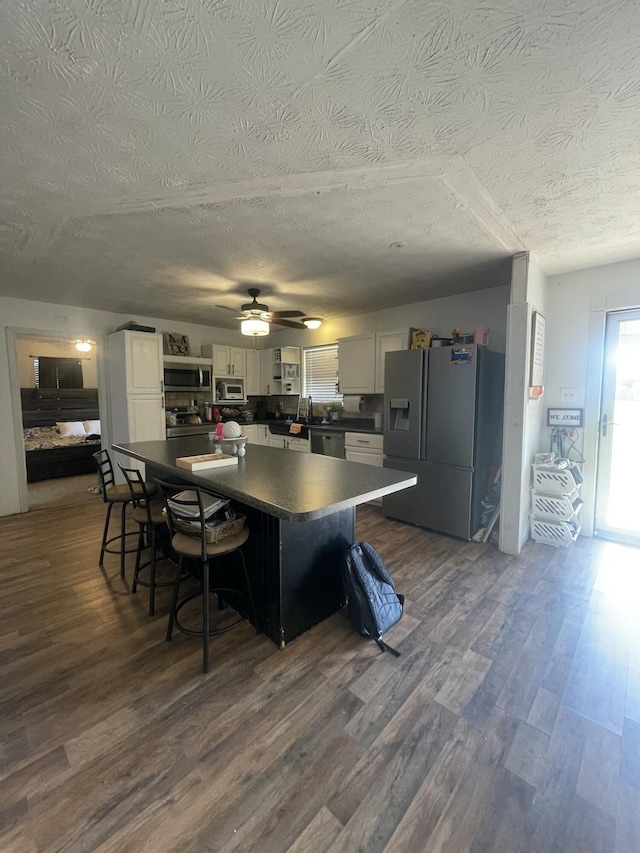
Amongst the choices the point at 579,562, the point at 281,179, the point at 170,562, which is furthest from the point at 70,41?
the point at 579,562

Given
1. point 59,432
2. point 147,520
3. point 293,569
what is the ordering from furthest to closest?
point 59,432 < point 147,520 < point 293,569

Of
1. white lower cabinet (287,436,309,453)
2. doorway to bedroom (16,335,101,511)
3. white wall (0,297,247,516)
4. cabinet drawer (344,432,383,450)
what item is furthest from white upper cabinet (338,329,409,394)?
doorway to bedroom (16,335,101,511)

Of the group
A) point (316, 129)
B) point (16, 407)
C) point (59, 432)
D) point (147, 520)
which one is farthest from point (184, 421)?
point (316, 129)

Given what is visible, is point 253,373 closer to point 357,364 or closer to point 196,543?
point 357,364

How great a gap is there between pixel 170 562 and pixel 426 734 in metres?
2.21

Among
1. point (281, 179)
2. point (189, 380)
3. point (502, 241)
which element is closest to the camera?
point (281, 179)

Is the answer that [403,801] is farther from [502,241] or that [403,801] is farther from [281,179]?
[502,241]

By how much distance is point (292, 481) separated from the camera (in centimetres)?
183

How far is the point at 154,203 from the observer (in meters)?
1.99

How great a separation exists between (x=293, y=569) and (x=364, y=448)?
2.50 meters

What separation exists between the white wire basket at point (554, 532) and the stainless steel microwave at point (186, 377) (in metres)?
4.48

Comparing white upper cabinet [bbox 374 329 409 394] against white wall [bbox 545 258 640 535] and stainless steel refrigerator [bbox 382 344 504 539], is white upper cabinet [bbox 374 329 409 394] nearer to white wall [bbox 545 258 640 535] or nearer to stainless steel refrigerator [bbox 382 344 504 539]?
stainless steel refrigerator [bbox 382 344 504 539]

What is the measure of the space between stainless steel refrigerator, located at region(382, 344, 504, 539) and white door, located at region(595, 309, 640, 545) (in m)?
0.85

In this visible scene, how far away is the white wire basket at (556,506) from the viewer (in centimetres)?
302
